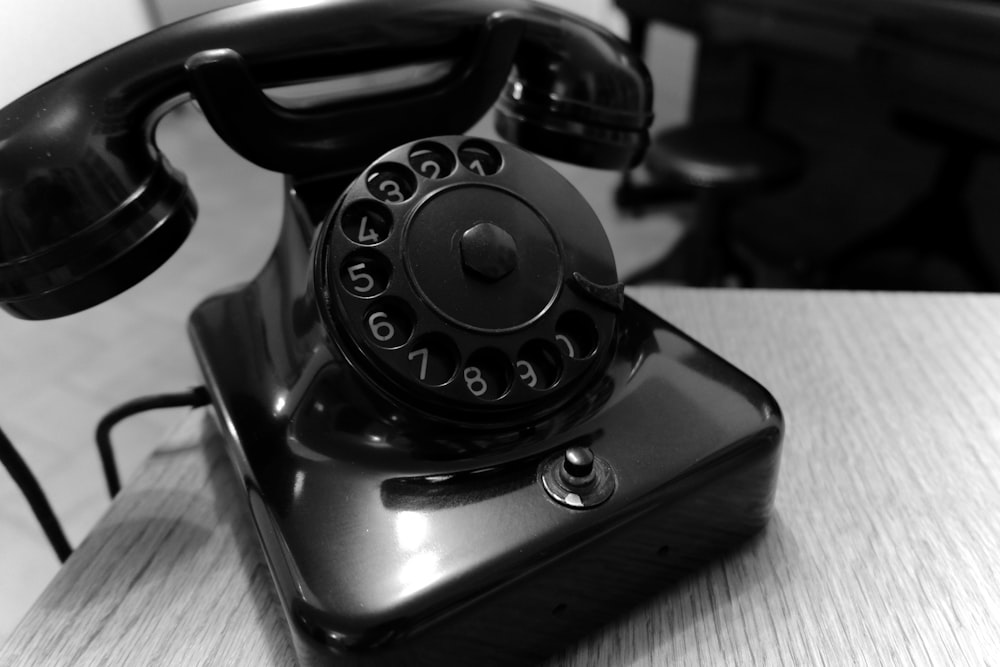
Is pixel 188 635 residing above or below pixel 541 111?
below

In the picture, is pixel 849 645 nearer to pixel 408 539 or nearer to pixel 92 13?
pixel 408 539

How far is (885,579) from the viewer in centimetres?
39

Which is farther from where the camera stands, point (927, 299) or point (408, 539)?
point (927, 299)

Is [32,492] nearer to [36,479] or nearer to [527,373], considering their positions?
[36,479]

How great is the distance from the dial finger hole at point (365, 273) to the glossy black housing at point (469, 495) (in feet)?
0.09

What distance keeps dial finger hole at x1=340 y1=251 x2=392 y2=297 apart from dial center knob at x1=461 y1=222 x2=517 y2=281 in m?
0.04

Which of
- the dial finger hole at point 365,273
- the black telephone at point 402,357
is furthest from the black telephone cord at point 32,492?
the dial finger hole at point 365,273

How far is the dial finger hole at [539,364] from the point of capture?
39 cm

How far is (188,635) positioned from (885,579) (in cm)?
35

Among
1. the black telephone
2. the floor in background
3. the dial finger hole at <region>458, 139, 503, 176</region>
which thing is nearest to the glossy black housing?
the black telephone

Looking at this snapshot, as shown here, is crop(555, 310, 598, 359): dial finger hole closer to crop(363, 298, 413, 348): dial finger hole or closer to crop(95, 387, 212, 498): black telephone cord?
crop(363, 298, 413, 348): dial finger hole

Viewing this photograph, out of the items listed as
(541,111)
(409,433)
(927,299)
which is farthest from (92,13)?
(927,299)

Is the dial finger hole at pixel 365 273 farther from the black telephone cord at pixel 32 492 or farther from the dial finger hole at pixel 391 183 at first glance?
the black telephone cord at pixel 32 492

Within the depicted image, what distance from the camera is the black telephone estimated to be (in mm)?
329
